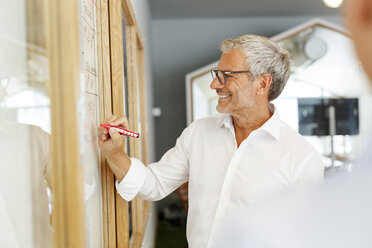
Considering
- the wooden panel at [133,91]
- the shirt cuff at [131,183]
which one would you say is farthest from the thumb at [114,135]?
the wooden panel at [133,91]

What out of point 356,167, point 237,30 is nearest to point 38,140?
point 356,167

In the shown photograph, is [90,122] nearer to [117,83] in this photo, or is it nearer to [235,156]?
[117,83]

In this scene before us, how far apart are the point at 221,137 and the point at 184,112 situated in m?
4.10

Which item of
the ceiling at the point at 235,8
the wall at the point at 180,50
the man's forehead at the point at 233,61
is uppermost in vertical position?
the ceiling at the point at 235,8

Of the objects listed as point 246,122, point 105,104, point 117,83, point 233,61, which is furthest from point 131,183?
point 233,61

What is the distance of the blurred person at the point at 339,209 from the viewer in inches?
16.3

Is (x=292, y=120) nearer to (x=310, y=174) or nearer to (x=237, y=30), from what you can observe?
(x=237, y=30)

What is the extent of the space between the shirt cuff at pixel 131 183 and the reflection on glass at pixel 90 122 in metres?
0.13

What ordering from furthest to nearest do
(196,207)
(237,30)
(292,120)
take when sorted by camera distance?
(237,30) → (292,120) → (196,207)

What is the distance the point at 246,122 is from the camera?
67.0 inches

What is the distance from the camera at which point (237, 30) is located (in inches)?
224

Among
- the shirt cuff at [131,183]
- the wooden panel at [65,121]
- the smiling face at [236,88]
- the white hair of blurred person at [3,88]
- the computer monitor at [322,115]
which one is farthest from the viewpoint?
the computer monitor at [322,115]

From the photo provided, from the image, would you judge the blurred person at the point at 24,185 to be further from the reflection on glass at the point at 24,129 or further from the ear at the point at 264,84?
the ear at the point at 264,84

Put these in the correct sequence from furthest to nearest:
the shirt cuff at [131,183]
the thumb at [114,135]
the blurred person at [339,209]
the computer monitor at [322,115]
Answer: the computer monitor at [322,115]
the shirt cuff at [131,183]
the thumb at [114,135]
the blurred person at [339,209]
